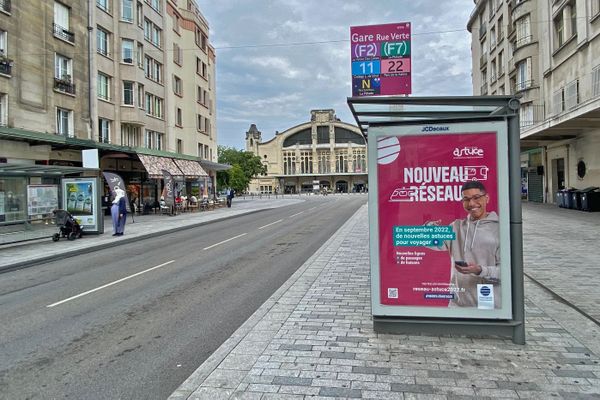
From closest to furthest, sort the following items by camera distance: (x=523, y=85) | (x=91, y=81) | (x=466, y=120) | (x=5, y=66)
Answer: (x=466, y=120) < (x=5, y=66) < (x=91, y=81) < (x=523, y=85)

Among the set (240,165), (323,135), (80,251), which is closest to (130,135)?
(80,251)

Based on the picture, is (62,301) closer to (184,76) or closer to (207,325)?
(207,325)

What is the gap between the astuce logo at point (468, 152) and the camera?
4.22 metres

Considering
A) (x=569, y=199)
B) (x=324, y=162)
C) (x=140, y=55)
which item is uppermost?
(x=140, y=55)

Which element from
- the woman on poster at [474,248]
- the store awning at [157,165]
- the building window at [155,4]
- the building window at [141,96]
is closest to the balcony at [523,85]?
the store awning at [157,165]

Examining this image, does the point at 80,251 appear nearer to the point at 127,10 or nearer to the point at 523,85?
the point at 127,10

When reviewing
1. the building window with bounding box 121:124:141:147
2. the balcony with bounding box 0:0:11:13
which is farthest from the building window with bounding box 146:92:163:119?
the balcony with bounding box 0:0:11:13

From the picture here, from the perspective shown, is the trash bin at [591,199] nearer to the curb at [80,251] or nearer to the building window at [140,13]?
the curb at [80,251]

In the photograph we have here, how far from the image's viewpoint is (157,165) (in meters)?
28.0

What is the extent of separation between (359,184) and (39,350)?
106601 millimetres

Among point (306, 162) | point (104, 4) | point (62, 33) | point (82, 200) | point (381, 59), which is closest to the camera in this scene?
point (381, 59)

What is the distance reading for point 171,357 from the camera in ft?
14.2

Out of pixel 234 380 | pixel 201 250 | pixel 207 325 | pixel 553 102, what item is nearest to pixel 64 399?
pixel 234 380

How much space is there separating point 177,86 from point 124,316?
34374 millimetres
